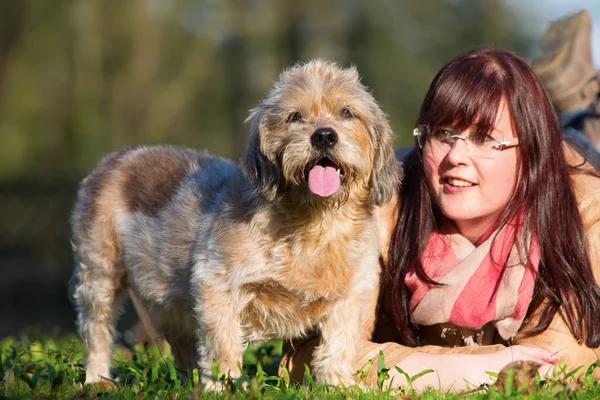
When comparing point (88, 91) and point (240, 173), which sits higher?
point (240, 173)

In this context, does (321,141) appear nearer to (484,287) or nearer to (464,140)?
(464,140)

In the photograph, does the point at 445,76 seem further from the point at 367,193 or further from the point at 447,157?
the point at 367,193

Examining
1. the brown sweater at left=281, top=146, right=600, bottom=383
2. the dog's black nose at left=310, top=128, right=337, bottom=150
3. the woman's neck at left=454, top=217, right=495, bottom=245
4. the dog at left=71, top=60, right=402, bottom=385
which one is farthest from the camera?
the woman's neck at left=454, top=217, right=495, bottom=245

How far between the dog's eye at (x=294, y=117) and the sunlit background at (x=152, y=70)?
13.5 meters

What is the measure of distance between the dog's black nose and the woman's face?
843mm

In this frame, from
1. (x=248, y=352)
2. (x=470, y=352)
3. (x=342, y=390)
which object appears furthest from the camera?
(x=248, y=352)

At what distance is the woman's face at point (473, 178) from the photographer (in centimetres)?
529

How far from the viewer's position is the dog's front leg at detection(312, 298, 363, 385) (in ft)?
17.2

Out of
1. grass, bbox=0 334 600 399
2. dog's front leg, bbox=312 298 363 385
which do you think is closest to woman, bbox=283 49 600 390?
dog's front leg, bbox=312 298 363 385

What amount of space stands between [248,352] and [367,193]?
227cm

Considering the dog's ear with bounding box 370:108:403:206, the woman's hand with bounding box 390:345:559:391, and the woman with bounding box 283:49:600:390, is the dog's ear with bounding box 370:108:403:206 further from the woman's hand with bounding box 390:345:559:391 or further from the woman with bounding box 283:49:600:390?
the woman's hand with bounding box 390:345:559:391

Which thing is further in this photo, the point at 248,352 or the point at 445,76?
the point at 248,352

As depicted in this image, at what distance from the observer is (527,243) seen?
17.7ft

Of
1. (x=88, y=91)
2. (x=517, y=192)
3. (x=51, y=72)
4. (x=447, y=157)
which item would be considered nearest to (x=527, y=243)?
(x=517, y=192)
